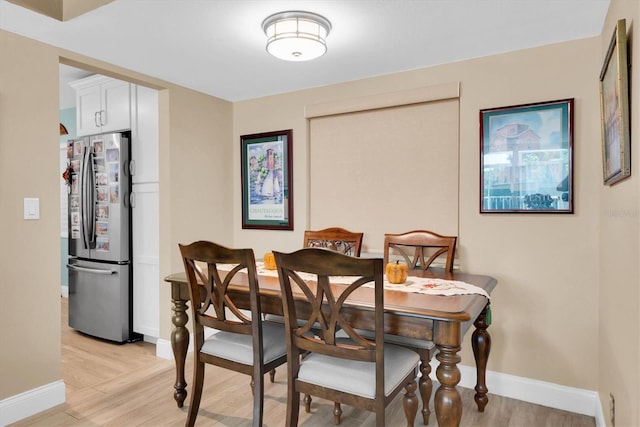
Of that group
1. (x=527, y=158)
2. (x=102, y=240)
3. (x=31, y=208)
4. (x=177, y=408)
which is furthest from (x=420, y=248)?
(x=102, y=240)

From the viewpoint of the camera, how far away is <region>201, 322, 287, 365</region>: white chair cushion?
81.6 inches

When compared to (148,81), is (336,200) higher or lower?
lower

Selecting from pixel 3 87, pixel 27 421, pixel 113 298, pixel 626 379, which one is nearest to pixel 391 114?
pixel 626 379

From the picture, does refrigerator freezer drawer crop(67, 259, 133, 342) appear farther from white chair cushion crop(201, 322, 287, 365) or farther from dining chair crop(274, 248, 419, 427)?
dining chair crop(274, 248, 419, 427)

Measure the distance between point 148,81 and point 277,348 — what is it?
2.30m

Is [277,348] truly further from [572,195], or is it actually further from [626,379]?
[572,195]

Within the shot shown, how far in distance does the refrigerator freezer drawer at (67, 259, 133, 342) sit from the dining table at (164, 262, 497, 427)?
53.9 inches

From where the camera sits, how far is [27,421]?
7.69 ft

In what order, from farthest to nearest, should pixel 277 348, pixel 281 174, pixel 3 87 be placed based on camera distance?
pixel 281 174, pixel 3 87, pixel 277 348

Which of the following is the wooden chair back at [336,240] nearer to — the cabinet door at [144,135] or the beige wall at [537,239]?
the beige wall at [537,239]

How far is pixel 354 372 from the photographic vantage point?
1741mm

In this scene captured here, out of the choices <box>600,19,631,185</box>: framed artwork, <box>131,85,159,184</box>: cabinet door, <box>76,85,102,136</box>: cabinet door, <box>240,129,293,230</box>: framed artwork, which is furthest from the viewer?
<box>76,85,102,136</box>: cabinet door

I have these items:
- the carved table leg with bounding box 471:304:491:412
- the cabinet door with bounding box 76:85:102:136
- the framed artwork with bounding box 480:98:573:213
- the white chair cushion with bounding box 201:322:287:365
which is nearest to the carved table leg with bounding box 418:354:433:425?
the carved table leg with bounding box 471:304:491:412

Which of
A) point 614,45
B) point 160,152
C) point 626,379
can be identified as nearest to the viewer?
point 626,379
